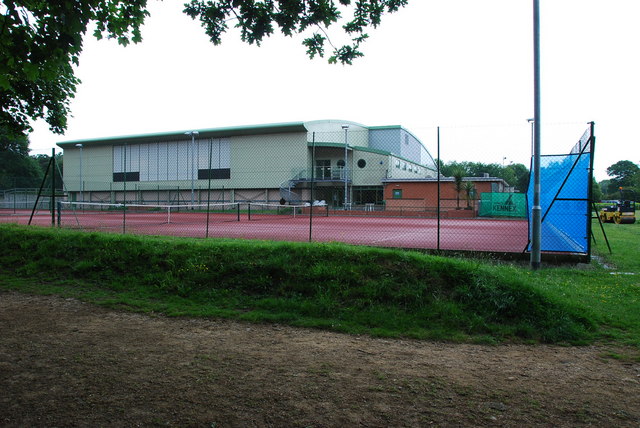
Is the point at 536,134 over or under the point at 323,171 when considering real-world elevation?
under

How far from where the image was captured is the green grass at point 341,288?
5.00 metres

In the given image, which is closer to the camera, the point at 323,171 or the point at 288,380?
the point at 288,380

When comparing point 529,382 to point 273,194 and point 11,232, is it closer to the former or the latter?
point 11,232

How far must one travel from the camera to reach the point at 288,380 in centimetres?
346

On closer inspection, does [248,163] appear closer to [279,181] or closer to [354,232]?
[279,181]

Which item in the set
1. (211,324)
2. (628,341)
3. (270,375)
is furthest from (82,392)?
(628,341)

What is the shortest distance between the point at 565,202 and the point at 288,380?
27.0 feet

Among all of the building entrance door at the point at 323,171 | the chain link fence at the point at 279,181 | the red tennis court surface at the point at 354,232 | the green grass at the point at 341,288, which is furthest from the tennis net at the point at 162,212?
the building entrance door at the point at 323,171

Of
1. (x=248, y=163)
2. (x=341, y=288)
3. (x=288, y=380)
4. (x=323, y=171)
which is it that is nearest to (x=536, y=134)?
(x=341, y=288)

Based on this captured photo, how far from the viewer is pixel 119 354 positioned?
4.03 meters

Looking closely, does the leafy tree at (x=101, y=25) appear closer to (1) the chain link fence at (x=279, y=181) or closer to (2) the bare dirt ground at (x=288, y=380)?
(2) the bare dirt ground at (x=288, y=380)

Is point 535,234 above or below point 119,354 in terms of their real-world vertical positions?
above

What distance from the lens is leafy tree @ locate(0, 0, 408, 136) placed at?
3.87 metres

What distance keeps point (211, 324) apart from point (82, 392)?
1.92m
